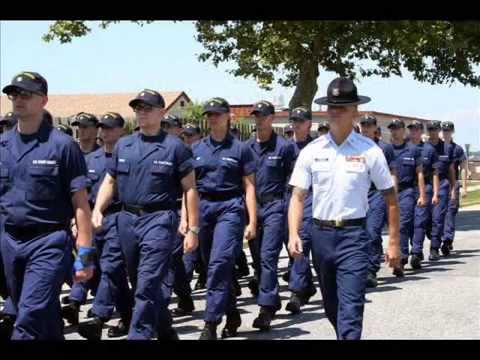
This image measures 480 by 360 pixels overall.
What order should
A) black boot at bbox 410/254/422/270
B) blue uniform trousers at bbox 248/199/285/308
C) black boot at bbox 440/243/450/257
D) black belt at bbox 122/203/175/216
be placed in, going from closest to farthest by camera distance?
black belt at bbox 122/203/175/216, blue uniform trousers at bbox 248/199/285/308, black boot at bbox 410/254/422/270, black boot at bbox 440/243/450/257

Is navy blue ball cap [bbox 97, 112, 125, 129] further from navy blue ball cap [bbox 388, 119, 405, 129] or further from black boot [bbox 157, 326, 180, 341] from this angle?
navy blue ball cap [bbox 388, 119, 405, 129]

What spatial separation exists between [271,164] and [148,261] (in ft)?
10.5

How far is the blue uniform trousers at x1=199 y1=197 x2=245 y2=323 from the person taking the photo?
8406 millimetres

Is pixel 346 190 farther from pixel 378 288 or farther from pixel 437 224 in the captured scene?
pixel 437 224

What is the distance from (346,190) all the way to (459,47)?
16.2 m

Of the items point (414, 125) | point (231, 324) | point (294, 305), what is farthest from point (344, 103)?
point (414, 125)

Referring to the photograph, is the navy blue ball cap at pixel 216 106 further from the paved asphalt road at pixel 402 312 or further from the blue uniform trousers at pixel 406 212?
the blue uniform trousers at pixel 406 212

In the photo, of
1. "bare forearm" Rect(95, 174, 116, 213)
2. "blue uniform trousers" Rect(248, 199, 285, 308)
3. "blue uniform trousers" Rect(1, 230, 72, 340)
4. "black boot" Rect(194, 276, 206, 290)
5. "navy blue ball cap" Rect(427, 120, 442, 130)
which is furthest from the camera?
"navy blue ball cap" Rect(427, 120, 442, 130)

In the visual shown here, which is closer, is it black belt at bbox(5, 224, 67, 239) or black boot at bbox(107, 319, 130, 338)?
black belt at bbox(5, 224, 67, 239)

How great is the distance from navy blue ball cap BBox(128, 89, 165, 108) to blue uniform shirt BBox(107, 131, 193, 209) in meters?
0.27

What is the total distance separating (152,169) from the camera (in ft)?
25.1

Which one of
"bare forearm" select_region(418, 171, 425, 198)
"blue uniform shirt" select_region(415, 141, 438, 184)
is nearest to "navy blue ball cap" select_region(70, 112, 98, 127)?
"bare forearm" select_region(418, 171, 425, 198)

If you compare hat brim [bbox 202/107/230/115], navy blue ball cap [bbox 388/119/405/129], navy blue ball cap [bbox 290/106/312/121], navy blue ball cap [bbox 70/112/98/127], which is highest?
hat brim [bbox 202/107/230/115]

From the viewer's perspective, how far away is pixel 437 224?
15.1 metres
